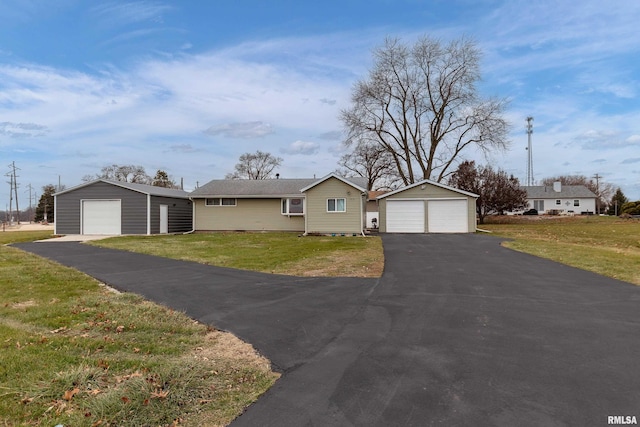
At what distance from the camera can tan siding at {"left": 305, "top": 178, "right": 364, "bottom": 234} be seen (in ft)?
75.7

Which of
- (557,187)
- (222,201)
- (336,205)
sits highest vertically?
(557,187)

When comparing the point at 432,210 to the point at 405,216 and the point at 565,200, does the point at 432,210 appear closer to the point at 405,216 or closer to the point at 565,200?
the point at 405,216

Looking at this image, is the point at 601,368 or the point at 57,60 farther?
the point at 57,60

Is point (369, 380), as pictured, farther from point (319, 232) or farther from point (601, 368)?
point (319, 232)

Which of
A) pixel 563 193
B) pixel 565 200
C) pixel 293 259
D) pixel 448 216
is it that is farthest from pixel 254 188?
pixel 565 200

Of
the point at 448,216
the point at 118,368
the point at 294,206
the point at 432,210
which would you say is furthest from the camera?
the point at 294,206

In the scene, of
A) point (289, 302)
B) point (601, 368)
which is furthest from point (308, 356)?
point (601, 368)

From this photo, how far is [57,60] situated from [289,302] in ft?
52.2

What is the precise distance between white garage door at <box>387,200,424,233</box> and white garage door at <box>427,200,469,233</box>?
0.60 metres

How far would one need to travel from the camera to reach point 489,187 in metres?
38.4

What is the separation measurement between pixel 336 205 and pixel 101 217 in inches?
583

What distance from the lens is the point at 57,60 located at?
16.2 m

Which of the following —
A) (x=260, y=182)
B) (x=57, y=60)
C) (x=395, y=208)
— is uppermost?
(x=57, y=60)

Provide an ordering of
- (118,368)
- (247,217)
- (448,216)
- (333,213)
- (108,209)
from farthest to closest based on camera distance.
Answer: (247,217), (108,209), (448,216), (333,213), (118,368)
